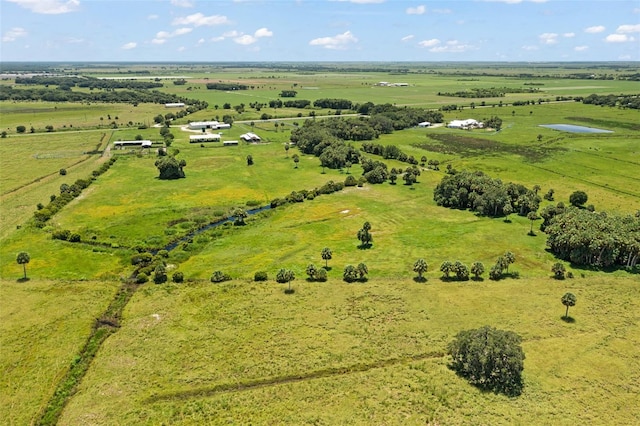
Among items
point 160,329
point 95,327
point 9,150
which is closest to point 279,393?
point 160,329

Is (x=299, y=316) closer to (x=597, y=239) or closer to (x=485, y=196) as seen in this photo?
(x=597, y=239)

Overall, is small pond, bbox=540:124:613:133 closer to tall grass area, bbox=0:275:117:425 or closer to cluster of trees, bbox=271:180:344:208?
cluster of trees, bbox=271:180:344:208

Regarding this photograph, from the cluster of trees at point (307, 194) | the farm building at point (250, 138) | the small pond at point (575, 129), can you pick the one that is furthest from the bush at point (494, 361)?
the small pond at point (575, 129)

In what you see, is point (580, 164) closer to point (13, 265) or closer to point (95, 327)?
point (95, 327)

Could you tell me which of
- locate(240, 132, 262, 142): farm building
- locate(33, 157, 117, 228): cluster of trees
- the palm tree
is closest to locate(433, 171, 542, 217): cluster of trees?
the palm tree

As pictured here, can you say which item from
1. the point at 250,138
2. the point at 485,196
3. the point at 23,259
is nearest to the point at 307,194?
the point at 485,196

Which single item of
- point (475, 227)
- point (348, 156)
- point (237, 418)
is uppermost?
point (348, 156)
